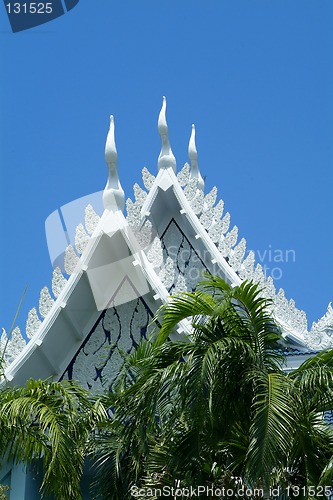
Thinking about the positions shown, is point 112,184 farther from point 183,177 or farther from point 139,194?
point 183,177

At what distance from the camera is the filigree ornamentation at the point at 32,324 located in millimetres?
13070

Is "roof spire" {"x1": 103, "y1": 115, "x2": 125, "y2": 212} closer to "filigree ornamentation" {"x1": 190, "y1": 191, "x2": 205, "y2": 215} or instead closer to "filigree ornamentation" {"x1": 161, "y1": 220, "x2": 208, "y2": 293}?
"filigree ornamentation" {"x1": 190, "y1": 191, "x2": 205, "y2": 215}

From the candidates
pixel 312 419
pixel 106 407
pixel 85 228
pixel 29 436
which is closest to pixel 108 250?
pixel 85 228

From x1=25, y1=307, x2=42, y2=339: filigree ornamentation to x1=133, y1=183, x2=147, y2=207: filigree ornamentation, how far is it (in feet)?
6.77

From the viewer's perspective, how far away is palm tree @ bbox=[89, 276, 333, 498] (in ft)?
29.1

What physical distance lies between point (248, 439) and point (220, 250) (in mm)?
5157

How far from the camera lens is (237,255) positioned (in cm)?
1378

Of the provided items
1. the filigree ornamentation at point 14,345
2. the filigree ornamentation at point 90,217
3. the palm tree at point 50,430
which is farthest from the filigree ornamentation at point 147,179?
the palm tree at point 50,430

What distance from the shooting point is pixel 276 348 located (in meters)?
9.52

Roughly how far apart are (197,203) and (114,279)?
161cm

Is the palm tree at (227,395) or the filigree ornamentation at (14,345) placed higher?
the filigree ornamentation at (14,345)

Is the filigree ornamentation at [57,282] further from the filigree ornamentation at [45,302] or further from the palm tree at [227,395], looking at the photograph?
the palm tree at [227,395]

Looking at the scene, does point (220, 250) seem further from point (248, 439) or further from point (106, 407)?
point (248, 439)

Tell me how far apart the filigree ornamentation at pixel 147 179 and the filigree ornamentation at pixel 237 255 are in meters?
1.44
